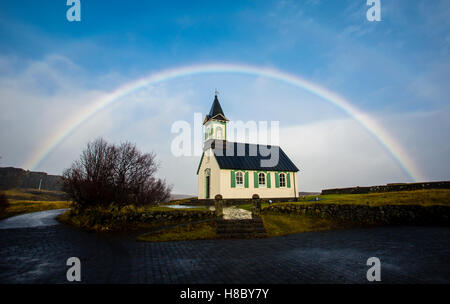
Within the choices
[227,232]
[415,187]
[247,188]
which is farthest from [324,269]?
[415,187]

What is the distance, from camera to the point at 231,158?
2519 cm

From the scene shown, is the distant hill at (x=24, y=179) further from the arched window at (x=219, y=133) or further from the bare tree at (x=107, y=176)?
the bare tree at (x=107, y=176)

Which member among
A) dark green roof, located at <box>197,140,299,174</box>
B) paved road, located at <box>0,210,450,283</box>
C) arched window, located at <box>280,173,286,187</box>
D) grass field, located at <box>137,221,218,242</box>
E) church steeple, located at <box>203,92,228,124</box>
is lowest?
grass field, located at <box>137,221,218,242</box>

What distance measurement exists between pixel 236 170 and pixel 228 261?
18236 millimetres

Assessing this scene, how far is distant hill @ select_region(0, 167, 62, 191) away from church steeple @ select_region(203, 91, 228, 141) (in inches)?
2111

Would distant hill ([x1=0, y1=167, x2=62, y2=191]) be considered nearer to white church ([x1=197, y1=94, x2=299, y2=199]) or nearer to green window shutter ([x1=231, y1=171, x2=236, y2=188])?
white church ([x1=197, y1=94, x2=299, y2=199])

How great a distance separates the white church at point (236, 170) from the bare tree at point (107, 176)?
10427 mm

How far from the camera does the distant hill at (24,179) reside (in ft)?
195

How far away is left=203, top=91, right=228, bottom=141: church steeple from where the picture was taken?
27.0 metres

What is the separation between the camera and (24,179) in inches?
2682

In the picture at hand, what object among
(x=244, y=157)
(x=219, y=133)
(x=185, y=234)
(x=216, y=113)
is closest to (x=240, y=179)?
(x=244, y=157)

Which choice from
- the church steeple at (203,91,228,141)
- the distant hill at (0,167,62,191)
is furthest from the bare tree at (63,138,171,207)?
the distant hill at (0,167,62,191)

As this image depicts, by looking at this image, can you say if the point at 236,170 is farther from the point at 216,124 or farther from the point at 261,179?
the point at 216,124
